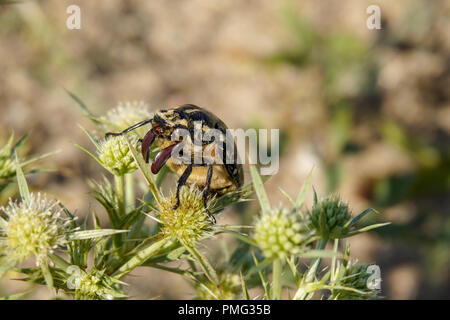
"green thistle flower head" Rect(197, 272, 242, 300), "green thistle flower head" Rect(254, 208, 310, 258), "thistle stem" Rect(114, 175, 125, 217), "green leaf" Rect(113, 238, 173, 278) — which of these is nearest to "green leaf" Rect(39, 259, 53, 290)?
"green leaf" Rect(113, 238, 173, 278)

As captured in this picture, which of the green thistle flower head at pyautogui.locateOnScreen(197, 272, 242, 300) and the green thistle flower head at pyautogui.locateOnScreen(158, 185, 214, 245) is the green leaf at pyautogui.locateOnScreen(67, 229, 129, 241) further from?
the green thistle flower head at pyautogui.locateOnScreen(197, 272, 242, 300)

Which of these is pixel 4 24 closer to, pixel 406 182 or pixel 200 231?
pixel 200 231

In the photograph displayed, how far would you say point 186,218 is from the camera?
205 centimetres

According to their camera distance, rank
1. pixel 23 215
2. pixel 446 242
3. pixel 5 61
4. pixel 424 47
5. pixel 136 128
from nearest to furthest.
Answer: pixel 23 215 → pixel 136 128 → pixel 446 242 → pixel 5 61 → pixel 424 47

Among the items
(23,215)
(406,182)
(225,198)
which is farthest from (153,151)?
(406,182)

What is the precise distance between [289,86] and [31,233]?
5.33 m

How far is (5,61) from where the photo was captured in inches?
239

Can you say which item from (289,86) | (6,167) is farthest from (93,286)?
(289,86)

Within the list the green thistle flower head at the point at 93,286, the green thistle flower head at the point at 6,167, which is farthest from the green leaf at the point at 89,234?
the green thistle flower head at the point at 6,167

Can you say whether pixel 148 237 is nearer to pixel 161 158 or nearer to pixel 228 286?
pixel 161 158

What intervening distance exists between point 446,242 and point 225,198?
3780 millimetres

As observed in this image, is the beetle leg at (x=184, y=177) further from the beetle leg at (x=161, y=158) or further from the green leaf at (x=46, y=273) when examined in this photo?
the green leaf at (x=46, y=273)

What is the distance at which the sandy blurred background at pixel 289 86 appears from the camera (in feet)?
17.9

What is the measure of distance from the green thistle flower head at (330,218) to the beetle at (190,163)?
0.52 metres
